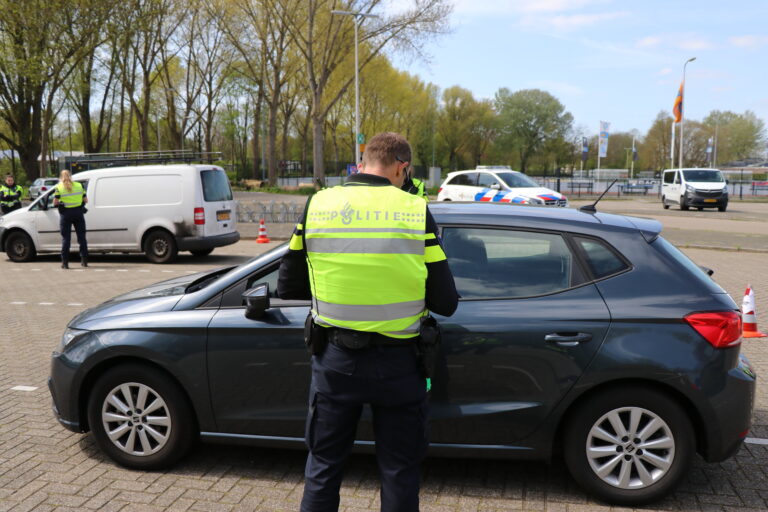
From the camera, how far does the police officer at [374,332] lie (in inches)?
93.5

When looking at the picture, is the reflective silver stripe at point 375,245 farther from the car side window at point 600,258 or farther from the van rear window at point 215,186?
the van rear window at point 215,186

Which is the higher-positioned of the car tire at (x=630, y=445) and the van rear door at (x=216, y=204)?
the van rear door at (x=216, y=204)

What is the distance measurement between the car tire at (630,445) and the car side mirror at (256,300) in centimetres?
159

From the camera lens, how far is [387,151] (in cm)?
249

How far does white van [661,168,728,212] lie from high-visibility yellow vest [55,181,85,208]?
79.3 ft

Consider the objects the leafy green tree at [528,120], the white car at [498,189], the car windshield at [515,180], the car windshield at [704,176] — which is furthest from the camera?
the leafy green tree at [528,120]

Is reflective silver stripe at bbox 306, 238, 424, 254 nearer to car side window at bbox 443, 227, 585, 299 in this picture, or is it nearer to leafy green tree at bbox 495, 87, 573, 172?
car side window at bbox 443, 227, 585, 299

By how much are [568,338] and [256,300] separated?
150 cm

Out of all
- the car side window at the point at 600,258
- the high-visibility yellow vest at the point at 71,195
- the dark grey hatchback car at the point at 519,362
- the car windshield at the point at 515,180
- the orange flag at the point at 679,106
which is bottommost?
the dark grey hatchback car at the point at 519,362

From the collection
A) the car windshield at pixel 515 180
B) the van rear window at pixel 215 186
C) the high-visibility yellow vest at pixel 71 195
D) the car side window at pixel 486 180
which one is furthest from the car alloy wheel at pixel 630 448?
the car side window at pixel 486 180

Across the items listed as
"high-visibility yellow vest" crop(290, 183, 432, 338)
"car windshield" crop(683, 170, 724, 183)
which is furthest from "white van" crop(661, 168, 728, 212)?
"high-visibility yellow vest" crop(290, 183, 432, 338)

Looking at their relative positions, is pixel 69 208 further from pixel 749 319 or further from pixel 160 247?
pixel 749 319

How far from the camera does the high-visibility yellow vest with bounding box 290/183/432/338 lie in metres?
2.38

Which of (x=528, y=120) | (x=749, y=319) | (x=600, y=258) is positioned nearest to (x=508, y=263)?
(x=600, y=258)
